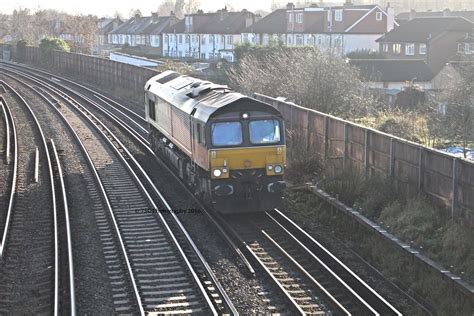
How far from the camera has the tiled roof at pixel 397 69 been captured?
54.6 meters

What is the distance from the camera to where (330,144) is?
1964 centimetres

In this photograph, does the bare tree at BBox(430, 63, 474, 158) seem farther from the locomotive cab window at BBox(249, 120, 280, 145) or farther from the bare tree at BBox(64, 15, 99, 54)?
the bare tree at BBox(64, 15, 99, 54)

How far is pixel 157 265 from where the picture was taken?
13.4 m

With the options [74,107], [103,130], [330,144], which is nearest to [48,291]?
[330,144]

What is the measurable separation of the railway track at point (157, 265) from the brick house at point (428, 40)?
153ft

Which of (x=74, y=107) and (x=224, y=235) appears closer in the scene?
(x=224, y=235)

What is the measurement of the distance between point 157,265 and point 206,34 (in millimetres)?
74165

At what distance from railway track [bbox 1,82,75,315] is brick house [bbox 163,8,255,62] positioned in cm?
5876

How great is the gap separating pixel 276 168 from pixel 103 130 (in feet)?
52.1

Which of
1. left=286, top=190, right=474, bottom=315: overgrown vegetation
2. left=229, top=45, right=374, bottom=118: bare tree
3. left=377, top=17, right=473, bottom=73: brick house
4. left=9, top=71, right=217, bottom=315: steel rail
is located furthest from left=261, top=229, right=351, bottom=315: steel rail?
left=377, top=17, right=473, bottom=73: brick house

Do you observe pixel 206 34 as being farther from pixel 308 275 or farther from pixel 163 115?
pixel 308 275

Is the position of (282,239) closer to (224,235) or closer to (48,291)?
(224,235)

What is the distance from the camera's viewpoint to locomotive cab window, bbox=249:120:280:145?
648 inches

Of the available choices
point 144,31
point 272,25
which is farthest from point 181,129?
point 144,31
